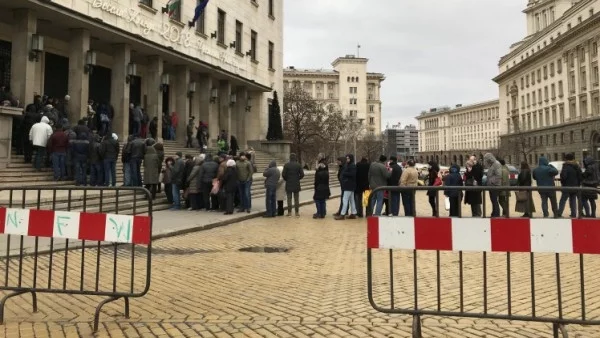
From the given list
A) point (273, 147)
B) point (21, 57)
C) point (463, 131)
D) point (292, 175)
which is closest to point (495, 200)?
point (292, 175)

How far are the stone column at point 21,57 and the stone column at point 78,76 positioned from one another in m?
2.09

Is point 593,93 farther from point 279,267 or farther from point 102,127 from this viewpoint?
point 279,267

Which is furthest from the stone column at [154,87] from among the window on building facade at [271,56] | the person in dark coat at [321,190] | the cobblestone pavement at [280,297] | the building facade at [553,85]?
the building facade at [553,85]

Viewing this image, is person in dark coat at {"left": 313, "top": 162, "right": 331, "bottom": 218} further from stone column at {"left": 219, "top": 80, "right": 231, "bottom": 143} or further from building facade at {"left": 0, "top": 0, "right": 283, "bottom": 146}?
stone column at {"left": 219, "top": 80, "right": 231, "bottom": 143}

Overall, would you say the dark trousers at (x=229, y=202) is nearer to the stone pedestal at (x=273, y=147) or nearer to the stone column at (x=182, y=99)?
the stone column at (x=182, y=99)

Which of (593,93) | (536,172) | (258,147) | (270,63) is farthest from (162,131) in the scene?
(593,93)

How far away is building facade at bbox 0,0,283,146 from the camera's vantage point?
18703 millimetres

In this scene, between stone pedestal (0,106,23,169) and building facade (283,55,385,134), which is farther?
building facade (283,55,385,134)

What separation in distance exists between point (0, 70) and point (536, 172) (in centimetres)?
2105

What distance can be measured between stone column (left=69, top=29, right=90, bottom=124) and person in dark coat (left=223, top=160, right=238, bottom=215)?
347 inches

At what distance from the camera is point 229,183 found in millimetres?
15016

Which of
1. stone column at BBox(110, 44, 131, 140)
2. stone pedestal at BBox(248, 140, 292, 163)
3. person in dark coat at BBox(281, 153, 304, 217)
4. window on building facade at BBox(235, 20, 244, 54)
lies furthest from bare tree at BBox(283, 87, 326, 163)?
person in dark coat at BBox(281, 153, 304, 217)

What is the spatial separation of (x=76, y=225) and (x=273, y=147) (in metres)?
29.9

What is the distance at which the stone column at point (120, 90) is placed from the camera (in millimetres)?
22078
